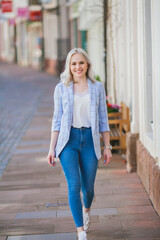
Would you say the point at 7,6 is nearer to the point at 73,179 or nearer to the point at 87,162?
the point at 87,162

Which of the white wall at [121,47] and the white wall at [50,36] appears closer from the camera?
the white wall at [121,47]

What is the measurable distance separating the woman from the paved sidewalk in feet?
2.19

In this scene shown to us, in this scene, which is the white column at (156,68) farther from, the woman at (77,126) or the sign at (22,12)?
the sign at (22,12)

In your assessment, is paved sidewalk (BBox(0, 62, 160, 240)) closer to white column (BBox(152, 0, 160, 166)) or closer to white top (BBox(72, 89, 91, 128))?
white column (BBox(152, 0, 160, 166))

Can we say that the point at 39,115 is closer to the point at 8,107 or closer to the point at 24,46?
the point at 8,107

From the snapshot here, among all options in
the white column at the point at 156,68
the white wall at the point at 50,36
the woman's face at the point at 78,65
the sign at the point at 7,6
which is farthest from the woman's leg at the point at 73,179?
the white wall at the point at 50,36

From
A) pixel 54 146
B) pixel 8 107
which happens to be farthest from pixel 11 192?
pixel 8 107

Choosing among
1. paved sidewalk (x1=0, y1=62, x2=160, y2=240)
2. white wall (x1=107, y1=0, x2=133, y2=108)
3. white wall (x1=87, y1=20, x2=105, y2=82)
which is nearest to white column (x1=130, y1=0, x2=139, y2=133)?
white wall (x1=107, y1=0, x2=133, y2=108)

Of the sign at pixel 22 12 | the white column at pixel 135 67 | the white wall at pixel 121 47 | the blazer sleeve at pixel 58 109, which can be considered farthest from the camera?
the sign at pixel 22 12

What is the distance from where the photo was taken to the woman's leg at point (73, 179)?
450 centimetres

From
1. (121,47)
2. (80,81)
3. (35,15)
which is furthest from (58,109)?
(35,15)

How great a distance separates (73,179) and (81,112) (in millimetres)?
579

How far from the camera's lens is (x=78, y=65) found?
4578 mm

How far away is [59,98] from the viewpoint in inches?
182
